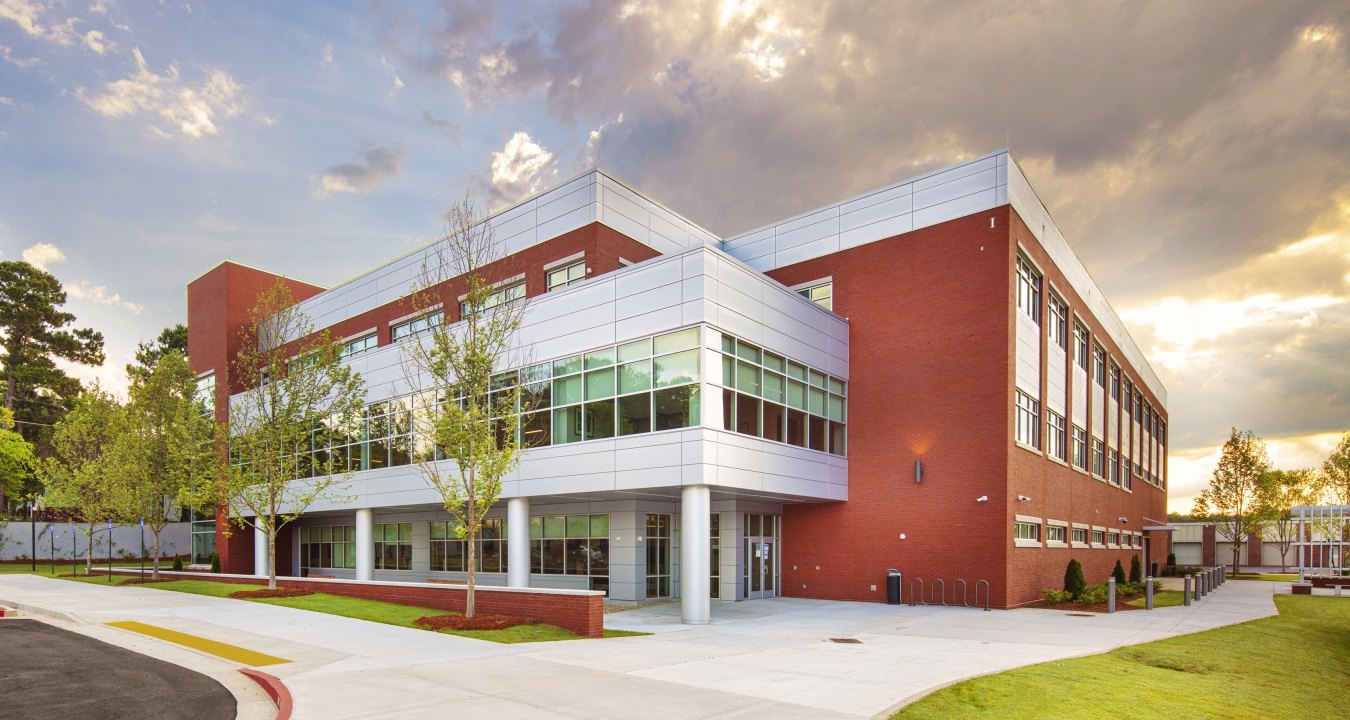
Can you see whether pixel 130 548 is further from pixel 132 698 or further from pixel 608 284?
pixel 132 698

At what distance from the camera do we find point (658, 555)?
2931 cm

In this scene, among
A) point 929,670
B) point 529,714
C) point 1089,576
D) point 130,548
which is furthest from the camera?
point 130,548

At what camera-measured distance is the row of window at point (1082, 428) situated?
30297 millimetres

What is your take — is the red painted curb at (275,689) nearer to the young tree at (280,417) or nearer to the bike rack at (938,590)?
the young tree at (280,417)

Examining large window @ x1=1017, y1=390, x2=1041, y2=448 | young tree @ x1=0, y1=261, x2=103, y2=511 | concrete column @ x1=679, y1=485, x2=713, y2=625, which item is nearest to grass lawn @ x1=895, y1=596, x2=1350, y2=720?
large window @ x1=1017, y1=390, x2=1041, y2=448

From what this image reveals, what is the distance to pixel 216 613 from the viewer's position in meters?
21.8

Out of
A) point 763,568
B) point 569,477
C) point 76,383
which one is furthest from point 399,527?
point 76,383

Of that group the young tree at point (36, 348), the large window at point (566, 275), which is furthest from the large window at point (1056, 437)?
the young tree at point (36, 348)

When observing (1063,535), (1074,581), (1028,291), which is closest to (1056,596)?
(1074,581)

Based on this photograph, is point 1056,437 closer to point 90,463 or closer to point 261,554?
point 261,554

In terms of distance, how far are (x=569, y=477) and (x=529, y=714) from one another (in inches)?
654

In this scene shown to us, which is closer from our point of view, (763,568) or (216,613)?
(216,613)

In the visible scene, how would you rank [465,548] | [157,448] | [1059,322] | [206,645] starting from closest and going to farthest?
[206,645] → [465,548] → [1059,322] → [157,448]

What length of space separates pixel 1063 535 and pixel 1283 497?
38810mm
